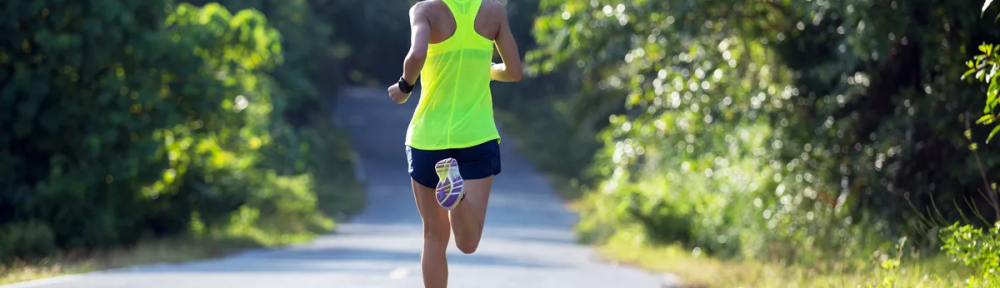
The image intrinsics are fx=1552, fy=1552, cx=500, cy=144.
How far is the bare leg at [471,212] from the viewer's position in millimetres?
6434

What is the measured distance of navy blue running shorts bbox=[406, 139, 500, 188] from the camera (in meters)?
6.41

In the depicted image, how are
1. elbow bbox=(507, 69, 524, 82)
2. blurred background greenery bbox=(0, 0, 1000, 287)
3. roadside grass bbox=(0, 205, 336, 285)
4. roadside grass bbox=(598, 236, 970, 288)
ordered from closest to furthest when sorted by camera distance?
elbow bbox=(507, 69, 524, 82), roadside grass bbox=(598, 236, 970, 288), blurred background greenery bbox=(0, 0, 1000, 287), roadside grass bbox=(0, 205, 336, 285)

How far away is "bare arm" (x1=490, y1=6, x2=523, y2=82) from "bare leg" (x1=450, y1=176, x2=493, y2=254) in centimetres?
48

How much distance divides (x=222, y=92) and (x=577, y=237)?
383 inches

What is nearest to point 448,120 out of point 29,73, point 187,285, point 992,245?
point 992,245

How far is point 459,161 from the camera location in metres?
6.45

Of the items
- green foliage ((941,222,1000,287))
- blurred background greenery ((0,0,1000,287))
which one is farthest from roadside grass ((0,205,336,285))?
green foliage ((941,222,1000,287))

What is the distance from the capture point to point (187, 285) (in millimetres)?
10789

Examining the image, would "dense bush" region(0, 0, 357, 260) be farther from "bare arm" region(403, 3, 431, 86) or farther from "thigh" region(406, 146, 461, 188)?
"bare arm" region(403, 3, 431, 86)

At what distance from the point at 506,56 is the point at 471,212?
70cm

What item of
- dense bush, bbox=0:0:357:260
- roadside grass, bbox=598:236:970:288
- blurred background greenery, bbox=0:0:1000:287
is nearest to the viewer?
roadside grass, bbox=598:236:970:288

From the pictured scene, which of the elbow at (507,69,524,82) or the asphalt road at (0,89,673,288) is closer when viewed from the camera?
the elbow at (507,69,524,82)

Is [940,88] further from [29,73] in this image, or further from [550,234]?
[550,234]

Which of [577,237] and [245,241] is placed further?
[577,237]
